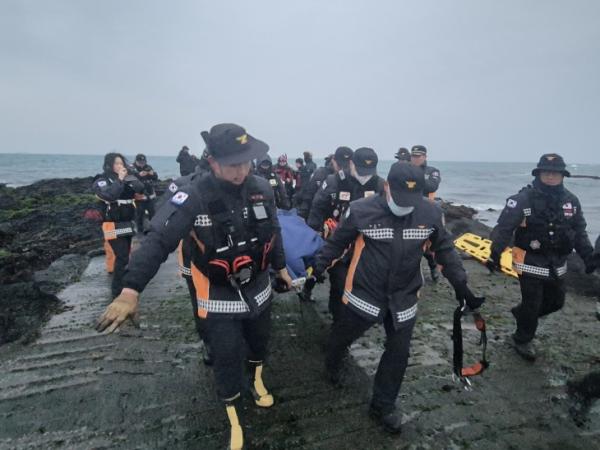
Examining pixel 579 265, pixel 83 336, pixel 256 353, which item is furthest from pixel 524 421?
pixel 579 265

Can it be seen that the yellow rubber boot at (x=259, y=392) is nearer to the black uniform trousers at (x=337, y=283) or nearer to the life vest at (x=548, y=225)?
the black uniform trousers at (x=337, y=283)

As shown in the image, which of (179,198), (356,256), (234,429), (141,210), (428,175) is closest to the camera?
(179,198)

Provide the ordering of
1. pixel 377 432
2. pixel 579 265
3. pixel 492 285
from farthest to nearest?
pixel 579 265 < pixel 492 285 < pixel 377 432

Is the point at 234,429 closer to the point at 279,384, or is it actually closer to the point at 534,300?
the point at 279,384

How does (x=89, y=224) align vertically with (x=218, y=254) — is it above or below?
below

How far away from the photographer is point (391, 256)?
302 centimetres

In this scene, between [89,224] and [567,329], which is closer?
[567,329]

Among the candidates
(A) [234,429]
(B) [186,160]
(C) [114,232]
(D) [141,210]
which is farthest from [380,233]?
(B) [186,160]

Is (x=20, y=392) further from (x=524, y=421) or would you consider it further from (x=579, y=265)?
(x=579, y=265)

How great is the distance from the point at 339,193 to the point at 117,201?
3.45 m

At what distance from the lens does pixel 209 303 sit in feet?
9.16

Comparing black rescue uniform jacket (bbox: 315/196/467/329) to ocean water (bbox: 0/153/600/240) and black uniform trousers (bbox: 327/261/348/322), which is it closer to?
black uniform trousers (bbox: 327/261/348/322)

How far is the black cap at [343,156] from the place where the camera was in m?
6.43

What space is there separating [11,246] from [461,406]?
1107 cm
